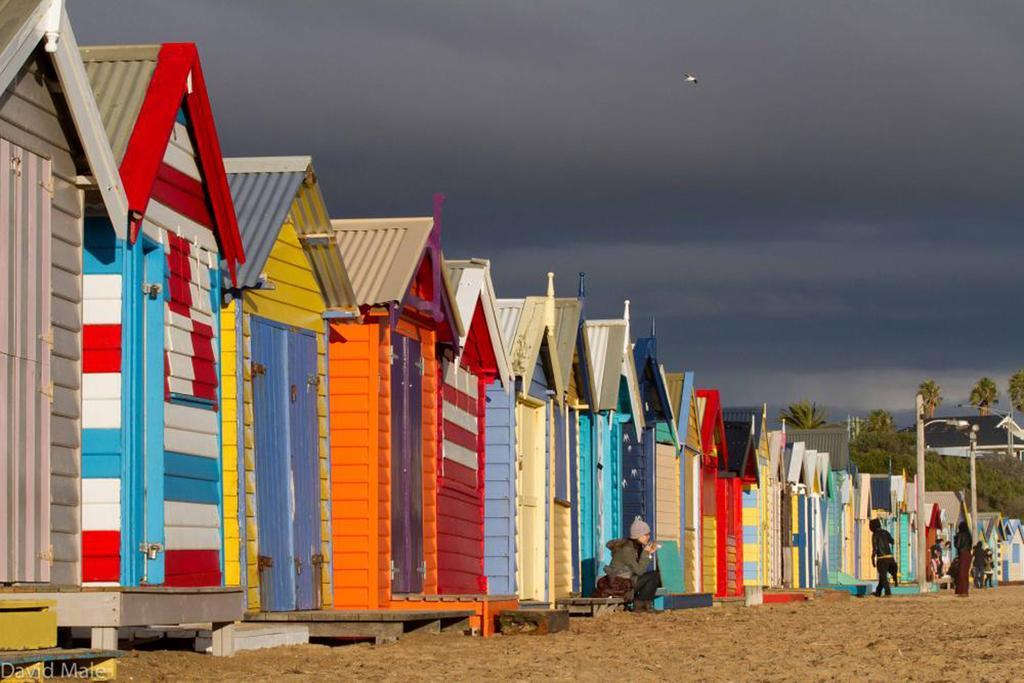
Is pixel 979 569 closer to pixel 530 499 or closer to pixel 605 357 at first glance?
pixel 605 357

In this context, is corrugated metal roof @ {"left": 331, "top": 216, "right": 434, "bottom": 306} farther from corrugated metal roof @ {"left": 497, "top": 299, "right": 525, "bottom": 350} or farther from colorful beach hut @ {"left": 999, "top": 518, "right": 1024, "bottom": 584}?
colorful beach hut @ {"left": 999, "top": 518, "right": 1024, "bottom": 584}

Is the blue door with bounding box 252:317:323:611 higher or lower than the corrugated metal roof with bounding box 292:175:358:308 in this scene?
lower

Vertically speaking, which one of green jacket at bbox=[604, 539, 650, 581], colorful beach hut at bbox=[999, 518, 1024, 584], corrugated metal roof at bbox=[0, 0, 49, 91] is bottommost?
colorful beach hut at bbox=[999, 518, 1024, 584]

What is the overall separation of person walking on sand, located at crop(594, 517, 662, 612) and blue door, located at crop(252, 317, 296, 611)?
9727 millimetres

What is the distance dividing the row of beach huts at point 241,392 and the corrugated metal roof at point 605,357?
0.09m

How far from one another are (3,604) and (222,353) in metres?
5.73

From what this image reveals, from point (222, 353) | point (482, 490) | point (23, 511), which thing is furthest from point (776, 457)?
point (23, 511)

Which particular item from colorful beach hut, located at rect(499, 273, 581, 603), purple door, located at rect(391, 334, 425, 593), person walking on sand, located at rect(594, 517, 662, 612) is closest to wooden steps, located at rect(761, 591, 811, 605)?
colorful beach hut, located at rect(499, 273, 581, 603)

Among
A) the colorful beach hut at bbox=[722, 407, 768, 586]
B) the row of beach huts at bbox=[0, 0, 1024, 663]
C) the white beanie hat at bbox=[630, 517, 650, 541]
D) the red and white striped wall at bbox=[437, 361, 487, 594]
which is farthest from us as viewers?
the colorful beach hut at bbox=[722, 407, 768, 586]

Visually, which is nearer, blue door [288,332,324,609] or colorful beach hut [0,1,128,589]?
colorful beach hut [0,1,128,589]

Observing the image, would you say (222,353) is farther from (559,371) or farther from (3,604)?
(559,371)

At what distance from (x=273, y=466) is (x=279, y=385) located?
2.55 feet

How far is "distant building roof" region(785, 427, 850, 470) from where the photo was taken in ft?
213

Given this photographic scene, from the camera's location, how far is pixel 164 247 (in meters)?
13.6
